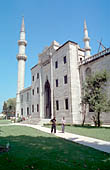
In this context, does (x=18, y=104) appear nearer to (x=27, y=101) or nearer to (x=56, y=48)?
(x=27, y=101)

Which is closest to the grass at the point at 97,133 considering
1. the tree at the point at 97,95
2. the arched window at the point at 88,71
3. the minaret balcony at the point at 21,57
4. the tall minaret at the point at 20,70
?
the tree at the point at 97,95

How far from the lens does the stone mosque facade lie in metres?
21.8

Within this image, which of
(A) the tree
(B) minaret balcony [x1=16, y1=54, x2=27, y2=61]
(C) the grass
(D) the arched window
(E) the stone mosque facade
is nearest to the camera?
(C) the grass

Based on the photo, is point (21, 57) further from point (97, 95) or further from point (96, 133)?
point (96, 133)

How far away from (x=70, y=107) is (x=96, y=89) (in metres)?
6.91

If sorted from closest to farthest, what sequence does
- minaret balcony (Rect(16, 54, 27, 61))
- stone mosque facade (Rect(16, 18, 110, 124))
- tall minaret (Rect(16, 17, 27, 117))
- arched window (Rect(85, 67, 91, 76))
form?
stone mosque facade (Rect(16, 18, 110, 124)) → arched window (Rect(85, 67, 91, 76)) → tall minaret (Rect(16, 17, 27, 117)) → minaret balcony (Rect(16, 54, 27, 61))

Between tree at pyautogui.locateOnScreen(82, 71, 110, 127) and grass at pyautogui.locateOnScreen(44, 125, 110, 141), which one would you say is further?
tree at pyautogui.locateOnScreen(82, 71, 110, 127)

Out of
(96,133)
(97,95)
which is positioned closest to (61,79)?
(97,95)

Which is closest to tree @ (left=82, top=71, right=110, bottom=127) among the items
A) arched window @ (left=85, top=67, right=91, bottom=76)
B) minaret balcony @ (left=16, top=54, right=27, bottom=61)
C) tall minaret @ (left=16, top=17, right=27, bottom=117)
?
arched window @ (left=85, top=67, right=91, bottom=76)

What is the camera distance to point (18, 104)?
135ft

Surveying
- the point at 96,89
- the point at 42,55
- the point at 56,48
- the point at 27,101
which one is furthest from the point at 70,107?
the point at 27,101

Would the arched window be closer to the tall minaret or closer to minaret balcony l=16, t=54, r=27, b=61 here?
the tall minaret

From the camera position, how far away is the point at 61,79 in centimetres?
2502

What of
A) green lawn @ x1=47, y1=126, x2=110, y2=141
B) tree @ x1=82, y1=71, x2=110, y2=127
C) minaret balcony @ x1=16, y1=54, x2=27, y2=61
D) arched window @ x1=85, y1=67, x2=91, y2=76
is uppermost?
minaret balcony @ x1=16, y1=54, x2=27, y2=61
